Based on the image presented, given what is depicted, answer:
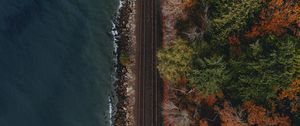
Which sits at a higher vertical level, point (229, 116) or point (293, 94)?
point (293, 94)

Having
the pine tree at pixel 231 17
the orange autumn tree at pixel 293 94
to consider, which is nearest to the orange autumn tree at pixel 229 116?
the orange autumn tree at pixel 293 94

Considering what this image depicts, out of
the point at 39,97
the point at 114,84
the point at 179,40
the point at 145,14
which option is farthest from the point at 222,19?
the point at 39,97

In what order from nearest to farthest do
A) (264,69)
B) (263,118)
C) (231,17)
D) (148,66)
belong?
(264,69) < (263,118) < (231,17) < (148,66)

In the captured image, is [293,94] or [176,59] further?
[176,59]

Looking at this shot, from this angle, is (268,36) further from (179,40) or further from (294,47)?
(179,40)

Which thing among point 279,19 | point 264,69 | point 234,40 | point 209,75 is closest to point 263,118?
point 264,69

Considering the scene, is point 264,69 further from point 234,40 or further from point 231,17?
point 231,17
